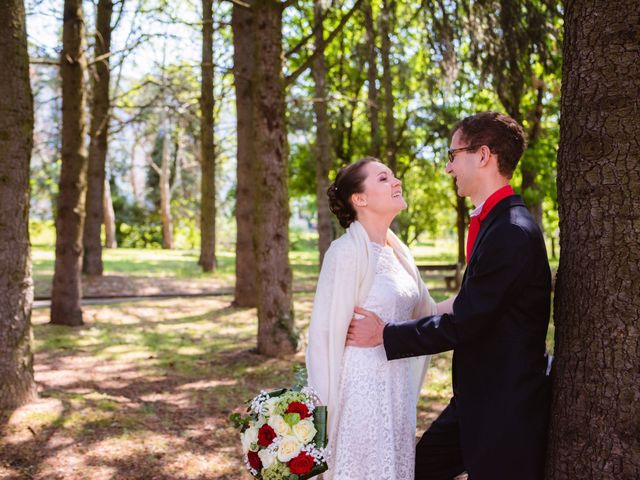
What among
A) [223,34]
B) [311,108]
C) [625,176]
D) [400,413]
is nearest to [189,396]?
[400,413]

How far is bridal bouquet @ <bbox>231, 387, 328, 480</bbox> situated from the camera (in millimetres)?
2662

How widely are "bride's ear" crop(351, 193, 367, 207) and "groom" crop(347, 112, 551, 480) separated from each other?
2.14 feet

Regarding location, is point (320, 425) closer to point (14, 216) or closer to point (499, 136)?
point (499, 136)

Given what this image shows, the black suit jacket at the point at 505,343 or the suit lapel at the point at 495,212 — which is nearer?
the black suit jacket at the point at 505,343

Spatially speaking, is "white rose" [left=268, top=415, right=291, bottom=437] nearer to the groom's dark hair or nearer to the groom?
the groom

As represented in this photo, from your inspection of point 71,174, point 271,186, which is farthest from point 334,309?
point 71,174

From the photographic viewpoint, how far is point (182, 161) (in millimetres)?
43500

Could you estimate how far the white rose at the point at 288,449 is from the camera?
265cm

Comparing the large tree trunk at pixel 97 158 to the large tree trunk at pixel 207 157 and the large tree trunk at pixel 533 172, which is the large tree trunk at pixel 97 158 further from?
the large tree trunk at pixel 533 172

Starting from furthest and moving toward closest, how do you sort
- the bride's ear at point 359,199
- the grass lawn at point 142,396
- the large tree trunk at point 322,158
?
the large tree trunk at point 322,158, the grass lawn at point 142,396, the bride's ear at point 359,199

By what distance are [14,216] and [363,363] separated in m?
3.65

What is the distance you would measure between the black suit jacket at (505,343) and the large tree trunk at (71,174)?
8.43m

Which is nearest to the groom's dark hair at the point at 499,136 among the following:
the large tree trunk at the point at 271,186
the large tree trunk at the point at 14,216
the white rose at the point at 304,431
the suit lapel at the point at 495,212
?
the suit lapel at the point at 495,212

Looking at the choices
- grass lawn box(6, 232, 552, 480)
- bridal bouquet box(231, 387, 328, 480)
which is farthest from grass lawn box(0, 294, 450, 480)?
bridal bouquet box(231, 387, 328, 480)
